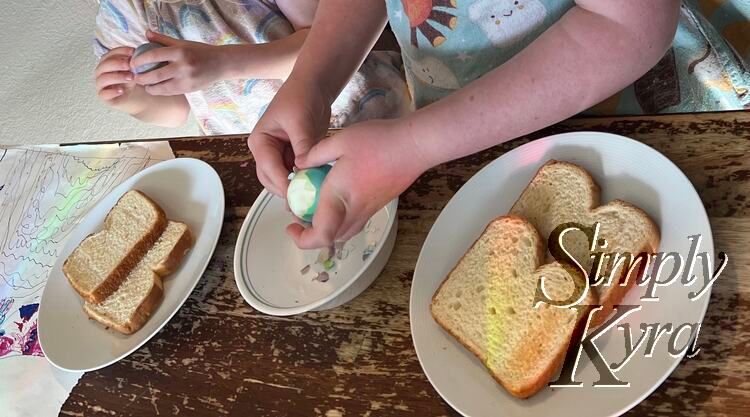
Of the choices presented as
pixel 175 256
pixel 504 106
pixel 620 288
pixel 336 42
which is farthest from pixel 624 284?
pixel 175 256

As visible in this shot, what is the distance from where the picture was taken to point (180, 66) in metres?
0.91

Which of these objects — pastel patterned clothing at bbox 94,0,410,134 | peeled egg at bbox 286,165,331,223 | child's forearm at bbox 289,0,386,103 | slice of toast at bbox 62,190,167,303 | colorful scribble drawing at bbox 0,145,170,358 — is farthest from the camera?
pastel patterned clothing at bbox 94,0,410,134

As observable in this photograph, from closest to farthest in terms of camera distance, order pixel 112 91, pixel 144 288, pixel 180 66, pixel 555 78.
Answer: pixel 555 78
pixel 144 288
pixel 180 66
pixel 112 91

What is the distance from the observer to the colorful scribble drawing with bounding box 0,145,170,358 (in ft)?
2.94

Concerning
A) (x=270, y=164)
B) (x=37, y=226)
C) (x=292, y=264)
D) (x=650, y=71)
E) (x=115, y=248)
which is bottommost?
(x=37, y=226)

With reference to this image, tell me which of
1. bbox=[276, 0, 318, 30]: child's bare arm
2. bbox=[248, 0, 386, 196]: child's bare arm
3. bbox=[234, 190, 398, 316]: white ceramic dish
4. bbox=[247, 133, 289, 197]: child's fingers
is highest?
bbox=[248, 0, 386, 196]: child's bare arm

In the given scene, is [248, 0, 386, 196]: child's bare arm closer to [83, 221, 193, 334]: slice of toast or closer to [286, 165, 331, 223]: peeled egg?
[286, 165, 331, 223]: peeled egg

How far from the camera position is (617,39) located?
474 millimetres

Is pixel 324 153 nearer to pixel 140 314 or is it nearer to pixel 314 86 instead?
pixel 314 86

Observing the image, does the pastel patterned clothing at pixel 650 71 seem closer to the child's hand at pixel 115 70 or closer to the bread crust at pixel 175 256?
the bread crust at pixel 175 256

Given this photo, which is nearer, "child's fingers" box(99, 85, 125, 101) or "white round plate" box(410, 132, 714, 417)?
"white round plate" box(410, 132, 714, 417)

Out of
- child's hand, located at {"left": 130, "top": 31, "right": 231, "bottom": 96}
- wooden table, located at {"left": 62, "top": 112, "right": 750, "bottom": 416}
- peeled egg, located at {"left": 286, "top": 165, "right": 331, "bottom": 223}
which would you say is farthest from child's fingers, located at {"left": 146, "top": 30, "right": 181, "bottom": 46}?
peeled egg, located at {"left": 286, "top": 165, "right": 331, "bottom": 223}

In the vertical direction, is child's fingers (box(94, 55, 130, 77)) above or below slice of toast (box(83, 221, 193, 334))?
above

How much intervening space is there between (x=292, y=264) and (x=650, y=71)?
41 cm
